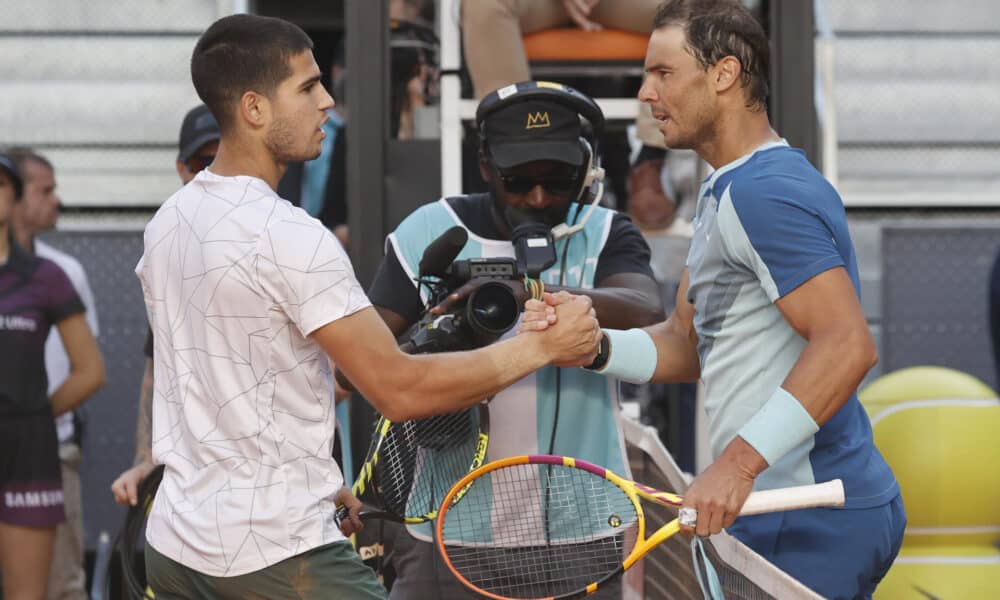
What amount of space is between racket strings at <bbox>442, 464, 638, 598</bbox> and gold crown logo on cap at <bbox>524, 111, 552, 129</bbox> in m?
0.80

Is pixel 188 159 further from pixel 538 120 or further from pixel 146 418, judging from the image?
pixel 538 120

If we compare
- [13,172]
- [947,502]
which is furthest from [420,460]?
[13,172]

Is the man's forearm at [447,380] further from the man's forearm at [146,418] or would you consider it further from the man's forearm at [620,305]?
the man's forearm at [146,418]

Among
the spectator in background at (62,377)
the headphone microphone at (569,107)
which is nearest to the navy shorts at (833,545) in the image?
the headphone microphone at (569,107)

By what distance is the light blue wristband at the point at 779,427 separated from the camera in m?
2.55

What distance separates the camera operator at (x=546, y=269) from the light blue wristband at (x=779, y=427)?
0.74 meters

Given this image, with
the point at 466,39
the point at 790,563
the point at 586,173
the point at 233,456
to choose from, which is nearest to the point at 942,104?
the point at 466,39

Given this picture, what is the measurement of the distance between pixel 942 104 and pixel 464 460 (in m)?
5.76

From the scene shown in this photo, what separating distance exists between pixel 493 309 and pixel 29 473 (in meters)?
2.60

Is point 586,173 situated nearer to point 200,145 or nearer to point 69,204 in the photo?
point 200,145

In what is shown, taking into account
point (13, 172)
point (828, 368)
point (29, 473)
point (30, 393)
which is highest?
point (13, 172)

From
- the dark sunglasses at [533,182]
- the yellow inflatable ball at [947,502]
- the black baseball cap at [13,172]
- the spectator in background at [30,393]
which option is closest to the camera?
the dark sunglasses at [533,182]

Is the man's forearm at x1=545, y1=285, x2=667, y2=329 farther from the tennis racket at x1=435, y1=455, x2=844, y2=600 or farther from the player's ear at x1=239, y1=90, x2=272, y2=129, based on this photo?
the player's ear at x1=239, y1=90, x2=272, y2=129

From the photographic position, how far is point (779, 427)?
255 centimetres
